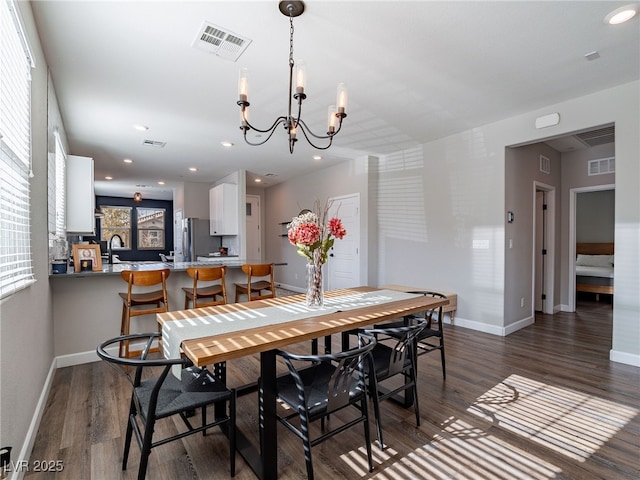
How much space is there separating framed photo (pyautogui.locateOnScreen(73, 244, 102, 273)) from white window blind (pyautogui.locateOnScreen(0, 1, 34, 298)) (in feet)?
4.46

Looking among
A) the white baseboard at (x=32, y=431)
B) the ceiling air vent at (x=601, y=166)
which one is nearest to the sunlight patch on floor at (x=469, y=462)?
the white baseboard at (x=32, y=431)

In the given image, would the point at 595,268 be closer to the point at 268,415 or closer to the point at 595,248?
the point at 595,248

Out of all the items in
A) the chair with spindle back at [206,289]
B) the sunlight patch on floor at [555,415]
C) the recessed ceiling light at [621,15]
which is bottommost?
the sunlight patch on floor at [555,415]

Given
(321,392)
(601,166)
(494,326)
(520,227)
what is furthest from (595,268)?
(321,392)

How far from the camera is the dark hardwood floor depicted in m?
1.75

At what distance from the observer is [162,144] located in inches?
186

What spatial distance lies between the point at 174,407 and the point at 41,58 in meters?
2.62

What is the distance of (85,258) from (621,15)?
15.9ft

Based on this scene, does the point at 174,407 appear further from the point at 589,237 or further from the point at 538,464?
the point at 589,237

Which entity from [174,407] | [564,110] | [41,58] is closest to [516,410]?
[174,407]

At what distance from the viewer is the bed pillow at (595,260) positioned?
21.1ft

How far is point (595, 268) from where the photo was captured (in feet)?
20.7

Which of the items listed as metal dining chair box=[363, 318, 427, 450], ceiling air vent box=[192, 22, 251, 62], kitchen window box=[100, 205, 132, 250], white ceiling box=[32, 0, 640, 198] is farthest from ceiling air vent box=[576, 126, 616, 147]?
kitchen window box=[100, 205, 132, 250]

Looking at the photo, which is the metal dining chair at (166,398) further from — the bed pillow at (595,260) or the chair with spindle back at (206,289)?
the bed pillow at (595,260)
